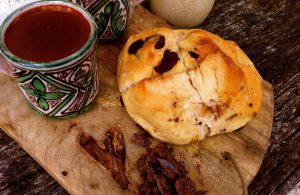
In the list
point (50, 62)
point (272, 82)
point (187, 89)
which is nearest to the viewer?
point (50, 62)

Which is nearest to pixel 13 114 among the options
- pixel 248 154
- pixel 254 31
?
pixel 248 154

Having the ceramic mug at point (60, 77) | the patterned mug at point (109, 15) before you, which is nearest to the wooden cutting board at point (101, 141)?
the ceramic mug at point (60, 77)

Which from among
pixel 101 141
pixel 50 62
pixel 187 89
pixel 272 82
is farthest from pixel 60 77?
pixel 272 82

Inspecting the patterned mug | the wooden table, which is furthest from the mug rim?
the wooden table

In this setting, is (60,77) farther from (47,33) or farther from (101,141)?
(101,141)

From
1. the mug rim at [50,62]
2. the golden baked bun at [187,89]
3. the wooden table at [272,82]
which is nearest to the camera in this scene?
the mug rim at [50,62]

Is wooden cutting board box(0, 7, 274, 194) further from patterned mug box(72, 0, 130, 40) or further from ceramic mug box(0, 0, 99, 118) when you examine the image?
patterned mug box(72, 0, 130, 40)

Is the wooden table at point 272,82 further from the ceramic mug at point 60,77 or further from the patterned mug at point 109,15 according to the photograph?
the patterned mug at point 109,15
